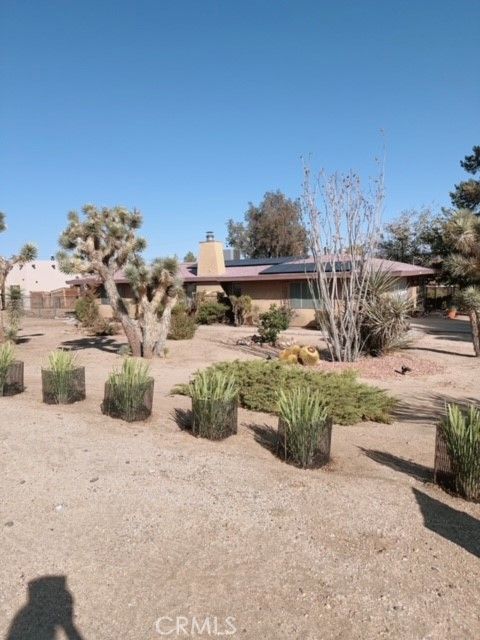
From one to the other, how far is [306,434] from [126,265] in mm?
10114

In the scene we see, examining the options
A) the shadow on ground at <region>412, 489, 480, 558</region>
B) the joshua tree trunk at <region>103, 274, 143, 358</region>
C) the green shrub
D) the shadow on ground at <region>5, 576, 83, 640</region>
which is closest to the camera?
the shadow on ground at <region>5, 576, 83, 640</region>

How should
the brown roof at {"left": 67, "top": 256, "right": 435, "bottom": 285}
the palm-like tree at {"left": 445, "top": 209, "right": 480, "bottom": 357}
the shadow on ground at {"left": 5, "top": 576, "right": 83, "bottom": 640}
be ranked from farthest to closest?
the brown roof at {"left": 67, "top": 256, "right": 435, "bottom": 285} → the palm-like tree at {"left": 445, "top": 209, "right": 480, "bottom": 357} → the shadow on ground at {"left": 5, "top": 576, "right": 83, "bottom": 640}

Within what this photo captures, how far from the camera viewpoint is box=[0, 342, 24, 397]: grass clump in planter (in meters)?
7.71

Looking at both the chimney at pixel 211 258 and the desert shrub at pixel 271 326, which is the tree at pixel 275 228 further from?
the desert shrub at pixel 271 326

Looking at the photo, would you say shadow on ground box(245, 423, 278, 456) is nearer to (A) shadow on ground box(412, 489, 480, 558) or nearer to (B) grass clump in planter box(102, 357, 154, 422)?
(B) grass clump in planter box(102, 357, 154, 422)

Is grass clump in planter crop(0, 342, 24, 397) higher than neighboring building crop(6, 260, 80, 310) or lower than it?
lower

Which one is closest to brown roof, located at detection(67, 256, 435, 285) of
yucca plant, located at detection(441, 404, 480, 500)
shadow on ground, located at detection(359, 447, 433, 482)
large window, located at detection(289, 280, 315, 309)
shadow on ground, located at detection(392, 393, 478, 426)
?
large window, located at detection(289, 280, 315, 309)

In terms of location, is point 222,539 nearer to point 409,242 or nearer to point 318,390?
point 318,390

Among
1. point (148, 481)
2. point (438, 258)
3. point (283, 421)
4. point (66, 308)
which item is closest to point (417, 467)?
point (283, 421)

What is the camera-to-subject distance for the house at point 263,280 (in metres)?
23.2

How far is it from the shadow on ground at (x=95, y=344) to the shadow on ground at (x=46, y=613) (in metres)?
12.6

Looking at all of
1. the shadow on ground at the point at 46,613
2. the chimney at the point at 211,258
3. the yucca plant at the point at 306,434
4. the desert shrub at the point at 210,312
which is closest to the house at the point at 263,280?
the chimney at the point at 211,258

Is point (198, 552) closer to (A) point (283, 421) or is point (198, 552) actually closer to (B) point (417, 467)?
(A) point (283, 421)

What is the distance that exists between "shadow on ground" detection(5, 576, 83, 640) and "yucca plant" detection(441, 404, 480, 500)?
3.11 m
